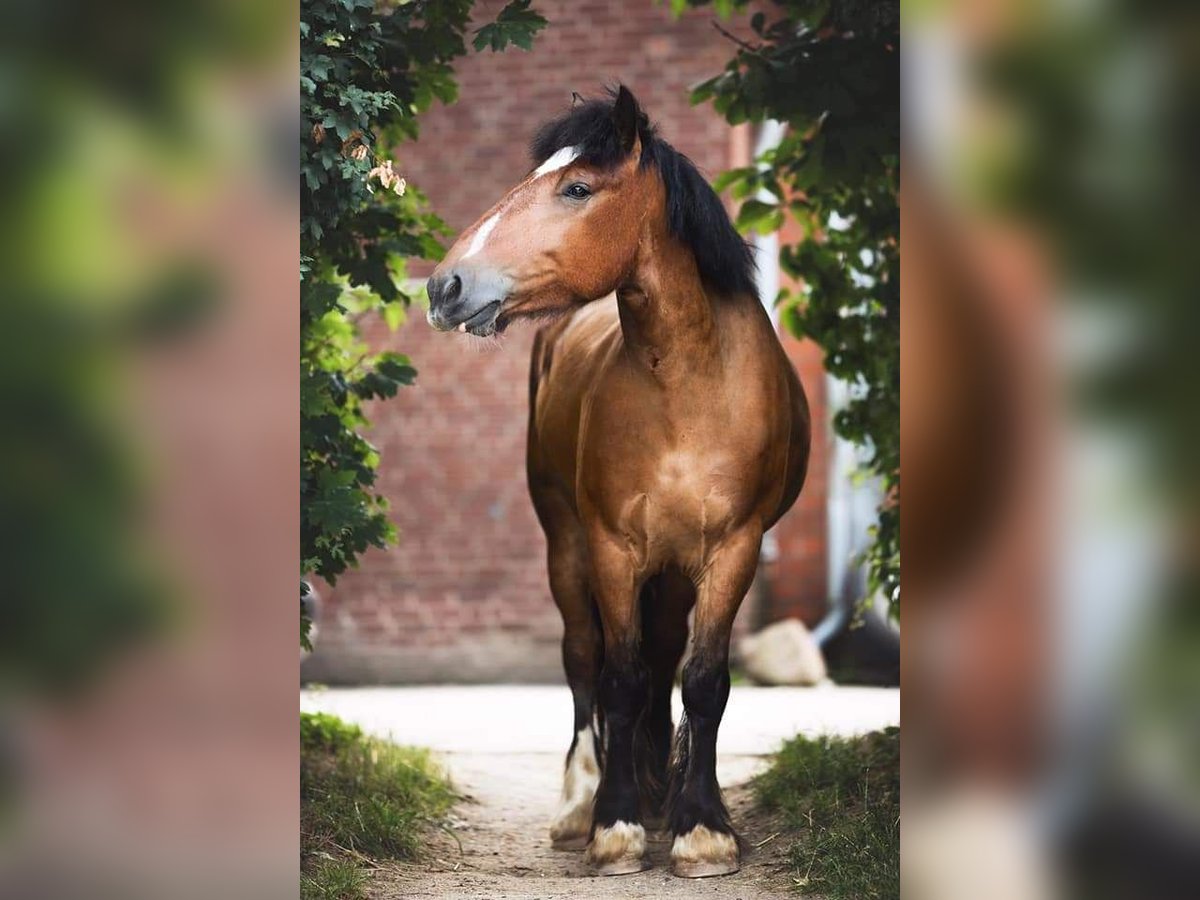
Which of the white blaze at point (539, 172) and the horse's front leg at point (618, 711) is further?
the horse's front leg at point (618, 711)

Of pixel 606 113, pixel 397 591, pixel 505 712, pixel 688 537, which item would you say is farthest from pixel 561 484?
pixel 397 591

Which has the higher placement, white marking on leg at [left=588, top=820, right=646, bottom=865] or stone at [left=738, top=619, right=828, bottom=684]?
white marking on leg at [left=588, top=820, right=646, bottom=865]

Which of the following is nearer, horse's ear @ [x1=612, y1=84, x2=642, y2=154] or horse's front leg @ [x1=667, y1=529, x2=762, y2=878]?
horse's ear @ [x1=612, y1=84, x2=642, y2=154]

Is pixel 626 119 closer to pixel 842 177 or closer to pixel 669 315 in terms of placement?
pixel 669 315

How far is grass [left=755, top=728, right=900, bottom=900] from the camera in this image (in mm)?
4066

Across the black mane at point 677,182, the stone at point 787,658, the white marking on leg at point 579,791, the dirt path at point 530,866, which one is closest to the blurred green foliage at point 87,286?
the black mane at point 677,182

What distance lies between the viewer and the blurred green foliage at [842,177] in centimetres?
484

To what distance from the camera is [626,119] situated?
4.17 meters

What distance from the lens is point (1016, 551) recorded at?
230cm

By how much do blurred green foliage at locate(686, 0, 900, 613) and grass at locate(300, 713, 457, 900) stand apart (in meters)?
1.89

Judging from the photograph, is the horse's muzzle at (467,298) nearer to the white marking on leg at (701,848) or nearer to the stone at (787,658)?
the white marking on leg at (701,848)

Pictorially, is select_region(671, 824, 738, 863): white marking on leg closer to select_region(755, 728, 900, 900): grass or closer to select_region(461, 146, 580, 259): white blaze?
select_region(755, 728, 900, 900): grass

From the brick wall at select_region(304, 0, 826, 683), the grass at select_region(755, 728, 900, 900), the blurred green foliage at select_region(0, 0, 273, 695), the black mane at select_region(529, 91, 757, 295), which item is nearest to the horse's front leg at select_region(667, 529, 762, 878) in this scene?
the grass at select_region(755, 728, 900, 900)

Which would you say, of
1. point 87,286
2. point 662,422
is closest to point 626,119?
point 662,422
